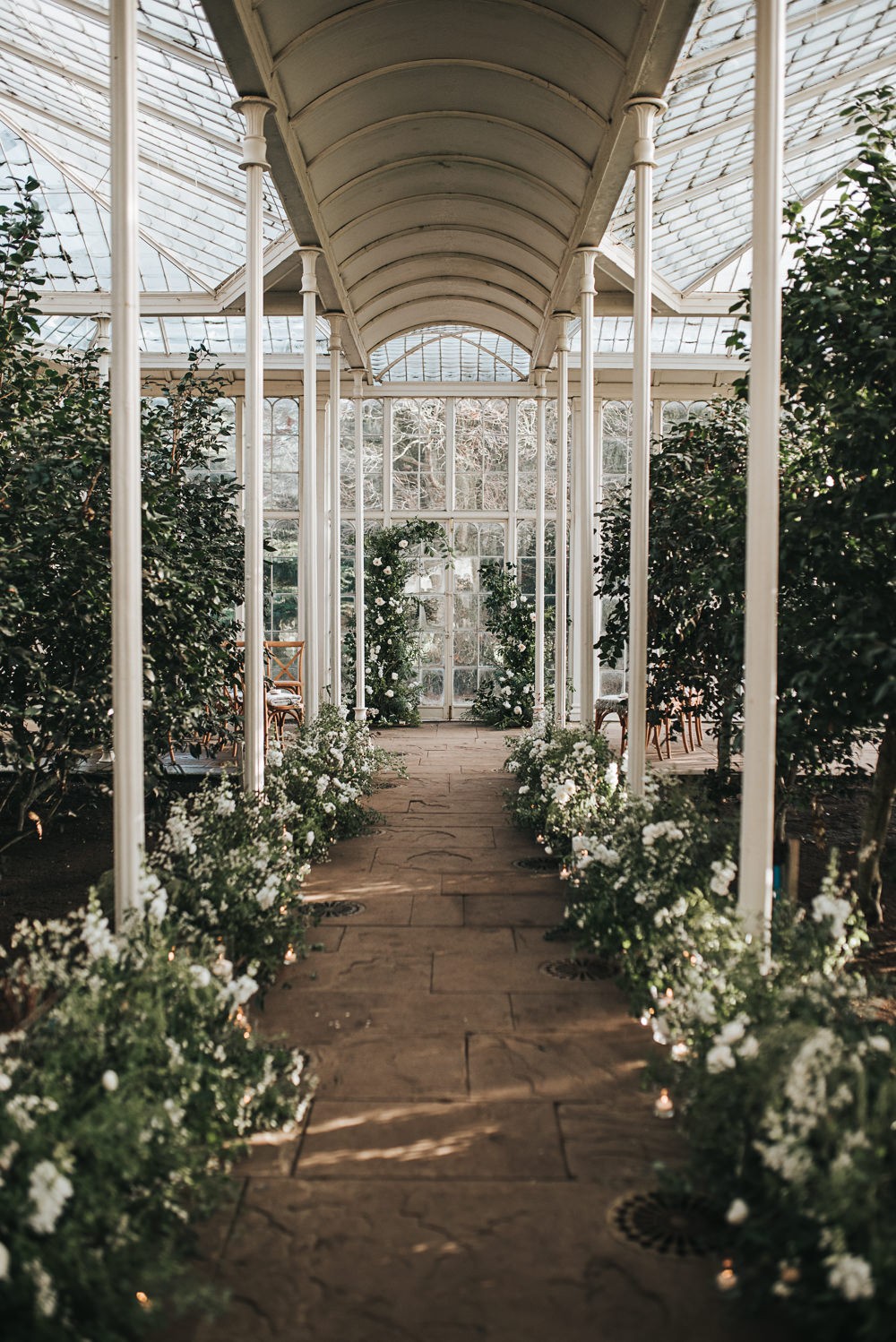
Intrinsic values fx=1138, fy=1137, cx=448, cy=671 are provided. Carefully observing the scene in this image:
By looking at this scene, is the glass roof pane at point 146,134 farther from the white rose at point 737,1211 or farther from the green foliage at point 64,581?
the white rose at point 737,1211

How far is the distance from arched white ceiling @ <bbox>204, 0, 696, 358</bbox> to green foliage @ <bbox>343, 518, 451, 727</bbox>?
4.79 m

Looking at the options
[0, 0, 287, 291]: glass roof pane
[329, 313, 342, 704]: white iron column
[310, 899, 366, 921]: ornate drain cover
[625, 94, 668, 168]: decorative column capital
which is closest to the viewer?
[310, 899, 366, 921]: ornate drain cover

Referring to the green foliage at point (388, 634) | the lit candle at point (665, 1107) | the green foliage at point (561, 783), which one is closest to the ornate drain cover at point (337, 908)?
the green foliage at point (561, 783)

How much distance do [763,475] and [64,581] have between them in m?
3.19

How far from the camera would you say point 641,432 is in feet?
18.6

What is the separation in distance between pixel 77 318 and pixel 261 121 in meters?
9.40

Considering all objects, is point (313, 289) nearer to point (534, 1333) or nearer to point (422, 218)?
point (422, 218)

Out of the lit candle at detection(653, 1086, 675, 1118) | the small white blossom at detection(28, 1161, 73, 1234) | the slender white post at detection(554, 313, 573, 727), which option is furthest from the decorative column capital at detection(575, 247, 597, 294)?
the small white blossom at detection(28, 1161, 73, 1234)

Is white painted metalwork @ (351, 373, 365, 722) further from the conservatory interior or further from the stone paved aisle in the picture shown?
the stone paved aisle

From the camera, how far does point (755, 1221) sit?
2.52 m

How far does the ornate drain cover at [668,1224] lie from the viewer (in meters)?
2.75

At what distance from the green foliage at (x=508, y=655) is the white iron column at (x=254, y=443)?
27.4 feet

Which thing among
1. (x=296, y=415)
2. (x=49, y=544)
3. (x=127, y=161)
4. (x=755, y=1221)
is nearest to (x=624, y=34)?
(x=127, y=161)

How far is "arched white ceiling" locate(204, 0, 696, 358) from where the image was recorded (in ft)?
18.3
